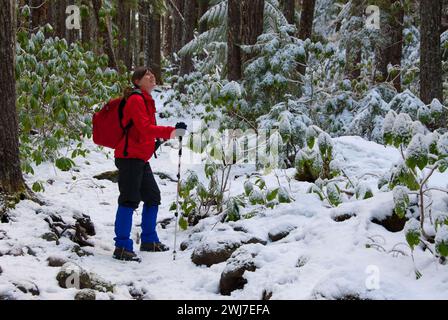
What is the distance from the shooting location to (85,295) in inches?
159

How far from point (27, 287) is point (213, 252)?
6.31 feet

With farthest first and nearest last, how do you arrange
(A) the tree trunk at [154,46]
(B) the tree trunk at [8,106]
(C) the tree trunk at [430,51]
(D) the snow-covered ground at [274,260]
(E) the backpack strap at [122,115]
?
(A) the tree trunk at [154,46], (C) the tree trunk at [430,51], (E) the backpack strap at [122,115], (B) the tree trunk at [8,106], (D) the snow-covered ground at [274,260]

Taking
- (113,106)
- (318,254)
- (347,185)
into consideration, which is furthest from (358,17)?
(318,254)

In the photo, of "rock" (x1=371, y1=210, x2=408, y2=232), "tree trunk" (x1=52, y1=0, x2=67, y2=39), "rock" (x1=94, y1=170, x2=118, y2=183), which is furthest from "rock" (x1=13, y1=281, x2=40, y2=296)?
"tree trunk" (x1=52, y1=0, x2=67, y2=39)

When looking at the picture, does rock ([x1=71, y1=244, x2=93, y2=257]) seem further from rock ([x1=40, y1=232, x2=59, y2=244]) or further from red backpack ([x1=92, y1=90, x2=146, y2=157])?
red backpack ([x1=92, y1=90, x2=146, y2=157])

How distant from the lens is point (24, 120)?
7.50 meters

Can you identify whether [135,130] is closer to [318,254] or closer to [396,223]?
[318,254]

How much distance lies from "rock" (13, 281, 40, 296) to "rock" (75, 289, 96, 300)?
33 centimetres

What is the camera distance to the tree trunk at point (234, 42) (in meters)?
10.8

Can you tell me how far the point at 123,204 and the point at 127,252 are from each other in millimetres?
551

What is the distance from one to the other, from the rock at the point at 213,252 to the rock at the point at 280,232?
366 millimetres

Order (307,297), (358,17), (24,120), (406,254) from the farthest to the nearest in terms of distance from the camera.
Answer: (358,17)
(24,120)
(406,254)
(307,297)

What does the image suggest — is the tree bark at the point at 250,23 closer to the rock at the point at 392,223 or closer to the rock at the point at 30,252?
the rock at the point at 392,223

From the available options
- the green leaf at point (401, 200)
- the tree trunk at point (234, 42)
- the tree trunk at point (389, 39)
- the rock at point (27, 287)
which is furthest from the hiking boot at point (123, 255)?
the tree trunk at point (389, 39)
